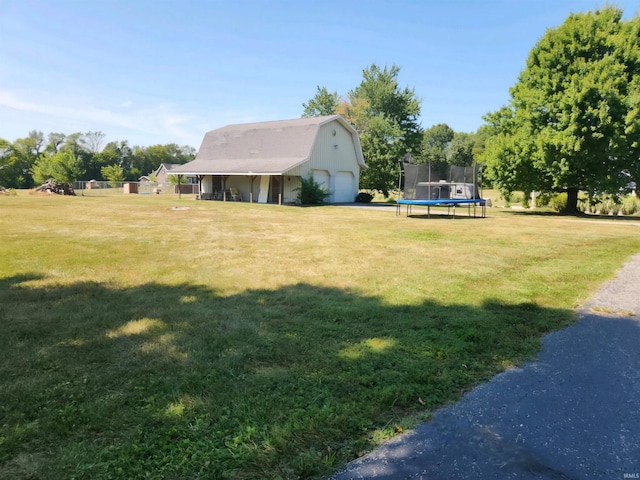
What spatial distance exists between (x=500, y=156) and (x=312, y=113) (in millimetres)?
26138

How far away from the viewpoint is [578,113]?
16906 mm

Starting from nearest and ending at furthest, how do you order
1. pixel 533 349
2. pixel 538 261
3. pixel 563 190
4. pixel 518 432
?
pixel 518 432 → pixel 533 349 → pixel 538 261 → pixel 563 190

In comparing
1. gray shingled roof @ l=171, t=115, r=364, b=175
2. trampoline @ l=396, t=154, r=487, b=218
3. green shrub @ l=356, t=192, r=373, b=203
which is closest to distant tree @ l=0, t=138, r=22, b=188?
gray shingled roof @ l=171, t=115, r=364, b=175

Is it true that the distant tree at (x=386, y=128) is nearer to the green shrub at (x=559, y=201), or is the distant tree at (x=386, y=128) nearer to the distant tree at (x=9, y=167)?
the green shrub at (x=559, y=201)

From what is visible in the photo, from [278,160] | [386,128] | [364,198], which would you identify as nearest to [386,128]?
[386,128]

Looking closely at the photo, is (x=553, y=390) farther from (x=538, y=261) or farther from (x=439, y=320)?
(x=538, y=261)

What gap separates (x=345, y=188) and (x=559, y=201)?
13.5 metres

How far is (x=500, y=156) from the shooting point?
19.7 meters

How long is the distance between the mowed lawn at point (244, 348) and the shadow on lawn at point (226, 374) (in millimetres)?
A: 13

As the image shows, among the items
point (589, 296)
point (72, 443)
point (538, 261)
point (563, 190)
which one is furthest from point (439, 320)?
point (563, 190)

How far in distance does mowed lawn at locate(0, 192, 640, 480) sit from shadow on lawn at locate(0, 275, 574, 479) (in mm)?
13

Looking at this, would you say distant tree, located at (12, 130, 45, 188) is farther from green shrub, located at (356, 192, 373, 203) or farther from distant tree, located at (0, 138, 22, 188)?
green shrub, located at (356, 192, 373, 203)

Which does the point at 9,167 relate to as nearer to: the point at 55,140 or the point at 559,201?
the point at 55,140

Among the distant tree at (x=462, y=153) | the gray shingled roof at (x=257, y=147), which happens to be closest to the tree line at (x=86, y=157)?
the gray shingled roof at (x=257, y=147)
